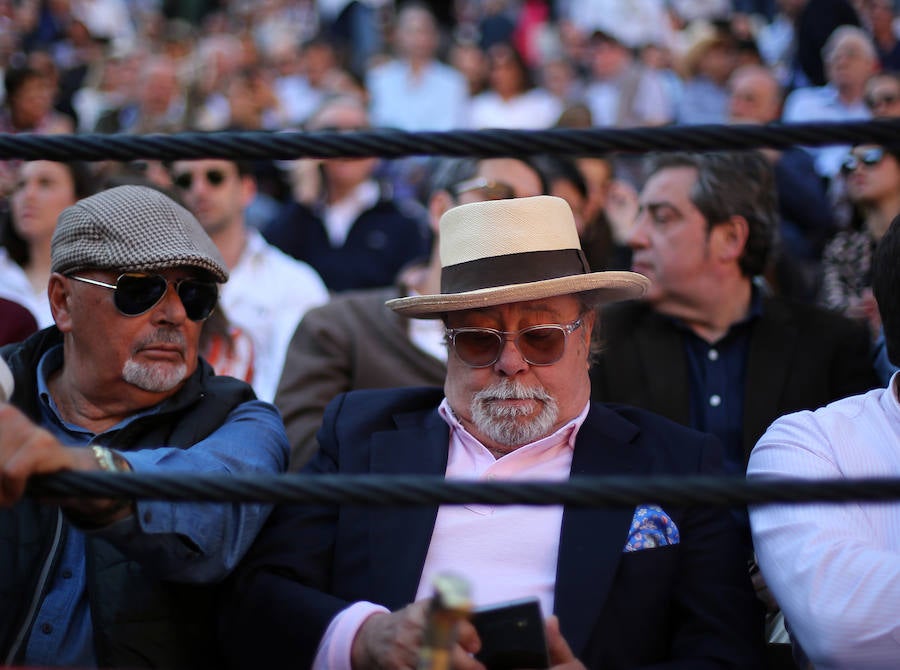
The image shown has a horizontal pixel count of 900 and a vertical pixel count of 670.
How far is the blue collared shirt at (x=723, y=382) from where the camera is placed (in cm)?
336

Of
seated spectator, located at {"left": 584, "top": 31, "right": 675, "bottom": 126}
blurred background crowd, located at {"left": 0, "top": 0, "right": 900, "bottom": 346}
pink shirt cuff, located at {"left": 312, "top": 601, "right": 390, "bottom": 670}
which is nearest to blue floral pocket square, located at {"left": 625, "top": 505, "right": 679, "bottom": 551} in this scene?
pink shirt cuff, located at {"left": 312, "top": 601, "right": 390, "bottom": 670}

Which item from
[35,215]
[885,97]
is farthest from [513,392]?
[885,97]

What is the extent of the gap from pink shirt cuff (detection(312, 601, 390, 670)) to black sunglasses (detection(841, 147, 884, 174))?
10.0 ft

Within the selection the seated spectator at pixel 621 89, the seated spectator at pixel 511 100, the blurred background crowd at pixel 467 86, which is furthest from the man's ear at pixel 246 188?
the seated spectator at pixel 511 100

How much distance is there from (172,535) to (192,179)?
331 centimetres

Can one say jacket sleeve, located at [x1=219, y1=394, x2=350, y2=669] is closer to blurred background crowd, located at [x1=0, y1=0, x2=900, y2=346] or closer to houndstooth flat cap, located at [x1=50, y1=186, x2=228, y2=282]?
houndstooth flat cap, located at [x1=50, y1=186, x2=228, y2=282]

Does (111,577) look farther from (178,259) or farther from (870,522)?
(870,522)

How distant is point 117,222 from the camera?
249cm

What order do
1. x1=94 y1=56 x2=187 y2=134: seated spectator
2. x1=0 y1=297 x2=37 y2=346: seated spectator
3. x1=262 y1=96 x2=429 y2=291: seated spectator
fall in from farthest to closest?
x1=94 y1=56 x2=187 y2=134: seated spectator
x1=262 y1=96 x2=429 y2=291: seated spectator
x1=0 y1=297 x2=37 y2=346: seated spectator

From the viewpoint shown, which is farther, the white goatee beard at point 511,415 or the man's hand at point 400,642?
the white goatee beard at point 511,415

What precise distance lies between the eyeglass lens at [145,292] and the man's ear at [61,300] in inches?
5.7

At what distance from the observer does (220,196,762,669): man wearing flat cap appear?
2.17 meters

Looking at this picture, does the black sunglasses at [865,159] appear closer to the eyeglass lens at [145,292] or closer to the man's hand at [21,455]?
the eyeglass lens at [145,292]

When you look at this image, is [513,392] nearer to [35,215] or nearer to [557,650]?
[557,650]
